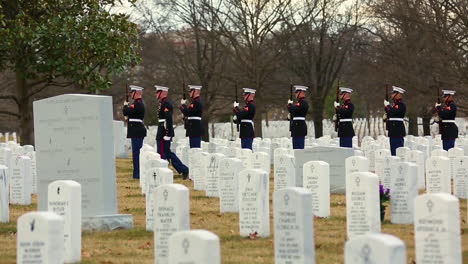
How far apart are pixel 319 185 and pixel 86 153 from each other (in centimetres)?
330

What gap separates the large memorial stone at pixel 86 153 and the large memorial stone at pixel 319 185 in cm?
273

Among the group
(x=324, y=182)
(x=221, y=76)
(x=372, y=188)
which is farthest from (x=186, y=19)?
(x=372, y=188)

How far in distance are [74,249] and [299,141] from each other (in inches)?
579

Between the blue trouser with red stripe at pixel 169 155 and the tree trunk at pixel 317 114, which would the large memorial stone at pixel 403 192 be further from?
the tree trunk at pixel 317 114

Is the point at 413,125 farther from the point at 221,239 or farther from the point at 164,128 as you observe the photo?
the point at 221,239

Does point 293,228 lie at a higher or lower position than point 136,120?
lower

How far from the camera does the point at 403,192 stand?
46.3 ft

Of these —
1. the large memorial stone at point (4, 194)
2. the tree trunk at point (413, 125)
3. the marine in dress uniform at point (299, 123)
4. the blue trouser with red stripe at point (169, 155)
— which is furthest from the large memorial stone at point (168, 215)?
the tree trunk at point (413, 125)

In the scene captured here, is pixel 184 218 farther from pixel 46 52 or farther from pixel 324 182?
pixel 46 52

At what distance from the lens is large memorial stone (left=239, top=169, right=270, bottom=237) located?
1293 cm

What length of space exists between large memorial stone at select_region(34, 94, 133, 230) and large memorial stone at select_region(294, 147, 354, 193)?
208 inches

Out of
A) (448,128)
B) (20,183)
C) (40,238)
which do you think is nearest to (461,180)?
(20,183)

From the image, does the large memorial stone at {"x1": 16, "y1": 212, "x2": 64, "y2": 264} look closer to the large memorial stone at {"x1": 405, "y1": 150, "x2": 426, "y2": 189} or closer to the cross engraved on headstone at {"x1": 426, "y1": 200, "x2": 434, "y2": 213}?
the cross engraved on headstone at {"x1": 426, "y1": 200, "x2": 434, "y2": 213}

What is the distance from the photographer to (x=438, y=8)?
3469 cm
